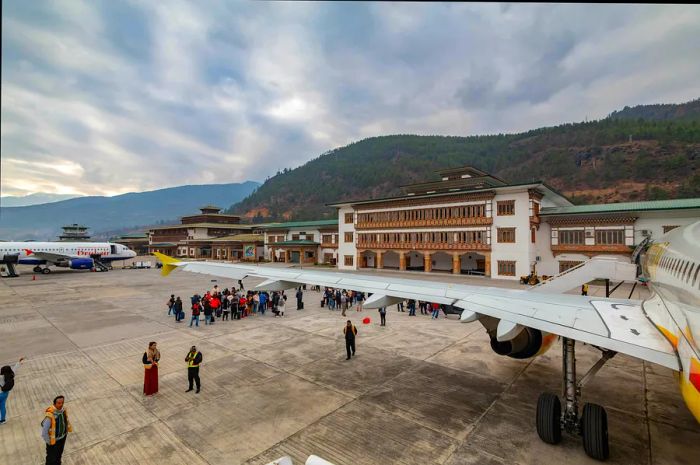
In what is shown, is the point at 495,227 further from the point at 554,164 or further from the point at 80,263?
the point at 554,164

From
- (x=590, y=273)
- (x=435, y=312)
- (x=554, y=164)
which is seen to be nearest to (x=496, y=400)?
(x=590, y=273)

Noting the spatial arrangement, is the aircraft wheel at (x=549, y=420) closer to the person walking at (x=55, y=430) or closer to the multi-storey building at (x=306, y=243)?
the person walking at (x=55, y=430)

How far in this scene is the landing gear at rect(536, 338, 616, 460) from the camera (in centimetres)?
684

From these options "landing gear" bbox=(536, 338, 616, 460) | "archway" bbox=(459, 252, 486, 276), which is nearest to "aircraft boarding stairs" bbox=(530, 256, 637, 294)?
"landing gear" bbox=(536, 338, 616, 460)

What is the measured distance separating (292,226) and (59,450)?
58452mm

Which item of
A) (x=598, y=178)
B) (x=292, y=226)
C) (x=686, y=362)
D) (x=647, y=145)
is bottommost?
(x=686, y=362)

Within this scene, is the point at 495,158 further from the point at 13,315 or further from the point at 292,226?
the point at 13,315

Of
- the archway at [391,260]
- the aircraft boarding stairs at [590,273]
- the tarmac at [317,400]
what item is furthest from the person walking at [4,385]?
the archway at [391,260]

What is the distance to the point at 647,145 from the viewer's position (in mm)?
96062

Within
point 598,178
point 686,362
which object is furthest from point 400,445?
point 598,178

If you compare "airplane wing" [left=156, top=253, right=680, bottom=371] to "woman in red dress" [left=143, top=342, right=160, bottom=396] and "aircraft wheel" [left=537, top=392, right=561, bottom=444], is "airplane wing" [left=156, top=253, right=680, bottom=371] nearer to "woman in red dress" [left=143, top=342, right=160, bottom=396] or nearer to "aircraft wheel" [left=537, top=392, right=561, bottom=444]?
"aircraft wheel" [left=537, top=392, right=561, bottom=444]

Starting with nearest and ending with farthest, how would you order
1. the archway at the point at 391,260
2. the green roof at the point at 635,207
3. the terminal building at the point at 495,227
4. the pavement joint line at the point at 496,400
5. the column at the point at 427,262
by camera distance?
1. the pavement joint line at the point at 496,400
2. the green roof at the point at 635,207
3. the terminal building at the point at 495,227
4. the column at the point at 427,262
5. the archway at the point at 391,260

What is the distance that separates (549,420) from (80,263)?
53.9m

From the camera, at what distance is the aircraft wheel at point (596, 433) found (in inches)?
267
